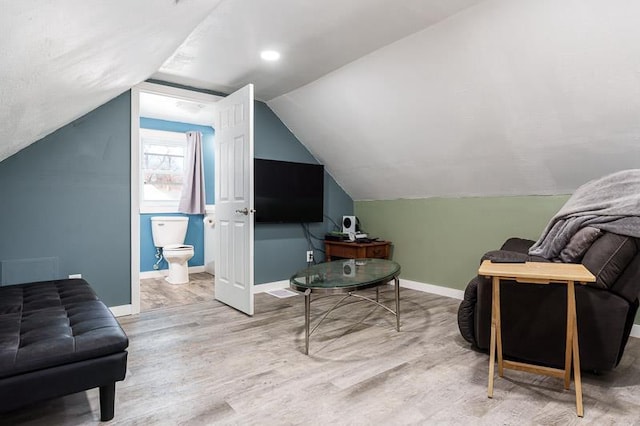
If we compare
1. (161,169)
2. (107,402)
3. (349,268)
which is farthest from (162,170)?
(107,402)

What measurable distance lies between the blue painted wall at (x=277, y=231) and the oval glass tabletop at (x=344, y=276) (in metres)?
1.29

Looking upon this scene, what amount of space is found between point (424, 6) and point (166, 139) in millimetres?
4349

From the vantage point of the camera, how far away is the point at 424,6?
90.0 inches

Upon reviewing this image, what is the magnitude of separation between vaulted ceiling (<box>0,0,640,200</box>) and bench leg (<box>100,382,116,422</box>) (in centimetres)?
126

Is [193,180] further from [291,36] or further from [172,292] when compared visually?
[291,36]

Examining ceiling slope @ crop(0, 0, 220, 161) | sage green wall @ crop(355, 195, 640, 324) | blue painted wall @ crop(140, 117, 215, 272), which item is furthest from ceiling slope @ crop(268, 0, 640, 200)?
blue painted wall @ crop(140, 117, 215, 272)

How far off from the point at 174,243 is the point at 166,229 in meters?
0.23

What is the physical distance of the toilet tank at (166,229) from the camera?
16.8 ft

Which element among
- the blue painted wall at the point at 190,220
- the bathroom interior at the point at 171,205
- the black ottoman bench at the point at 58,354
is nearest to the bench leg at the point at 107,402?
the black ottoman bench at the point at 58,354

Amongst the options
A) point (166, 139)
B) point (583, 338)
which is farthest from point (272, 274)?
point (583, 338)

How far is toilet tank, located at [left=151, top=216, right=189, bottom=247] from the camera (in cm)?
511

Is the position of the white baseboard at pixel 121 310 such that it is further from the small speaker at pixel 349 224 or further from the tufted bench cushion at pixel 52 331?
the small speaker at pixel 349 224

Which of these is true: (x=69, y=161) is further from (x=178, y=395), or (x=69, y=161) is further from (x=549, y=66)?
(x=549, y=66)

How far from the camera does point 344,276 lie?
268 cm
